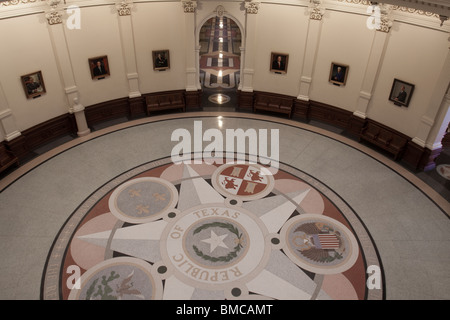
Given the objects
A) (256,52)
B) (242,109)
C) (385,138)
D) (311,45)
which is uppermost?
(311,45)

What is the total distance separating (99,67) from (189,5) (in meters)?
4.26

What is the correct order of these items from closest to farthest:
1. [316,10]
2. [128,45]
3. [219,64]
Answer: [316,10]
[128,45]
[219,64]

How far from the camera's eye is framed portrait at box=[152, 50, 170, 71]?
14.1 m

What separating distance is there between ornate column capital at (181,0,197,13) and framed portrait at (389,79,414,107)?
7.99 metres

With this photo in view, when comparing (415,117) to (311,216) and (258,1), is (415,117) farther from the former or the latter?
(258,1)

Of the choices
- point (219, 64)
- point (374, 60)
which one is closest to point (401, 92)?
point (374, 60)

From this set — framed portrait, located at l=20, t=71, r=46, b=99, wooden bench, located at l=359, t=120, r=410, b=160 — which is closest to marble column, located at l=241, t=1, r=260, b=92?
wooden bench, located at l=359, t=120, r=410, b=160

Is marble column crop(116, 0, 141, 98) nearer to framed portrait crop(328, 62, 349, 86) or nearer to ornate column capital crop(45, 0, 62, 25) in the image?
ornate column capital crop(45, 0, 62, 25)

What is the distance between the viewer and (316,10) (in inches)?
503

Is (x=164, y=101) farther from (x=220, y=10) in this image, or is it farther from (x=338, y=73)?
(x=338, y=73)

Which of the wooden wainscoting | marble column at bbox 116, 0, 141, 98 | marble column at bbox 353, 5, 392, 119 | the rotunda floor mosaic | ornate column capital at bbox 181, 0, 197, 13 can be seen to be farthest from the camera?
ornate column capital at bbox 181, 0, 197, 13

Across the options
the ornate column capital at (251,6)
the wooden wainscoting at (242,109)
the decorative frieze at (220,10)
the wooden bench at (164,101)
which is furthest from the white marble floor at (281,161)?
the ornate column capital at (251,6)

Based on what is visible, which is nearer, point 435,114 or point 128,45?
point 435,114

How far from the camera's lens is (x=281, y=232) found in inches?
363
